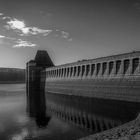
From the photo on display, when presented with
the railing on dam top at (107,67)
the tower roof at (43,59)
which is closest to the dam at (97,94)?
the railing on dam top at (107,67)

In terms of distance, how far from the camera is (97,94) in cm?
3144

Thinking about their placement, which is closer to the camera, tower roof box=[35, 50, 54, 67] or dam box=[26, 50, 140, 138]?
dam box=[26, 50, 140, 138]

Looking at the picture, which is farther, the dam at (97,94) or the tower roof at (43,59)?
the tower roof at (43,59)

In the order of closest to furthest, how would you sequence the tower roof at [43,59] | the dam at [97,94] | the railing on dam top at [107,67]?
the dam at [97,94] < the railing on dam top at [107,67] < the tower roof at [43,59]

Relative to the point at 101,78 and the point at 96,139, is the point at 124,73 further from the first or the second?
the point at 96,139

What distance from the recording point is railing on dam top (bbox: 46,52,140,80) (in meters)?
26.0

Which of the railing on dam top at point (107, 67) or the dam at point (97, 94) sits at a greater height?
the railing on dam top at point (107, 67)

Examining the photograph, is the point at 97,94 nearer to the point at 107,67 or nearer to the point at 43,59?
the point at 107,67

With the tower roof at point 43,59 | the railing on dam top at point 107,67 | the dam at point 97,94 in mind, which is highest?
the tower roof at point 43,59

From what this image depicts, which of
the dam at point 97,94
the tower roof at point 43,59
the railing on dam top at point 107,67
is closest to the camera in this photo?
the dam at point 97,94

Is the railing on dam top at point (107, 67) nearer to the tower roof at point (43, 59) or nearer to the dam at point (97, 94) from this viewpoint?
the dam at point (97, 94)

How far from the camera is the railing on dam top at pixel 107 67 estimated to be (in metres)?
26.0

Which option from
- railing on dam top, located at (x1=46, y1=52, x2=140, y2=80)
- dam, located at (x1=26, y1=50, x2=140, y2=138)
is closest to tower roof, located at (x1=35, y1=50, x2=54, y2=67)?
dam, located at (x1=26, y1=50, x2=140, y2=138)

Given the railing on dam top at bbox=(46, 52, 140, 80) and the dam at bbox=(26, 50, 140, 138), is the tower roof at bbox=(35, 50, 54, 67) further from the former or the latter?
the railing on dam top at bbox=(46, 52, 140, 80)
